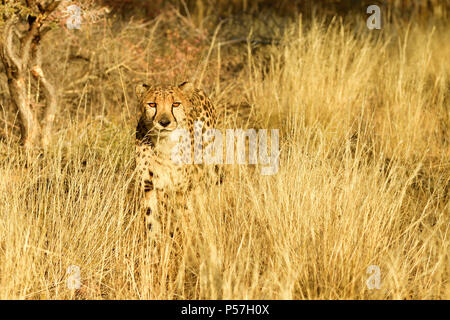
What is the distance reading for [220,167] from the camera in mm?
3771

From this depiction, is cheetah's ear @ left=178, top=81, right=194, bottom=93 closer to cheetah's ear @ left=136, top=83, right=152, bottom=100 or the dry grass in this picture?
cheetah's ear @ left=136, top=83, right=152, bottom=100

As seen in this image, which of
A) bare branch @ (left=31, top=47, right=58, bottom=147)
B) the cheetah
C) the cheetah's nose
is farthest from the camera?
bare branch @ (left=31, top=47, right=58, bottom=147)

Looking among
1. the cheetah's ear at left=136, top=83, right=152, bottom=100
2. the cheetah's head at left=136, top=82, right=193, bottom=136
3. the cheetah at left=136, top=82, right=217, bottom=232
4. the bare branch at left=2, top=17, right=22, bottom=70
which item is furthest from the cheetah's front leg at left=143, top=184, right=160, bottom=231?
the bare branch at left=2, top=17, right=22, bottom=70

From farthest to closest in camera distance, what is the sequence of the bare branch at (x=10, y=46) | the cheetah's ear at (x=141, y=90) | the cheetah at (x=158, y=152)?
the bare branch at (x=10, y=46) < the cheetah's ear at (x=141, y=90) < the cheetah at (x=158, y=152)

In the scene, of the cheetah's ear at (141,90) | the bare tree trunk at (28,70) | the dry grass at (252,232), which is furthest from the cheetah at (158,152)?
the bare tree trunk at (28,70)

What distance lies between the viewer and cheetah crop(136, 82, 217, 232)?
11.3 feet

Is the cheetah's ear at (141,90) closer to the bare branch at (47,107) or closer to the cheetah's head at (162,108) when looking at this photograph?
the cheetah's head at (162,108)

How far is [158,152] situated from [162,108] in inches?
10.1

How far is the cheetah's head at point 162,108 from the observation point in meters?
3.32

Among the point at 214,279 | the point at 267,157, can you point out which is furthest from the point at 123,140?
the point at 214,279

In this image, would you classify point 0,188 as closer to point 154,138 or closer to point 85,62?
point 154,138

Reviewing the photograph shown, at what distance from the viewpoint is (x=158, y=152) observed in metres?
3.50

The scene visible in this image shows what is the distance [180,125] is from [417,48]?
357cm

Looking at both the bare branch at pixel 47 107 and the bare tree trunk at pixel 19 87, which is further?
the bare branch at pixel 47 107
